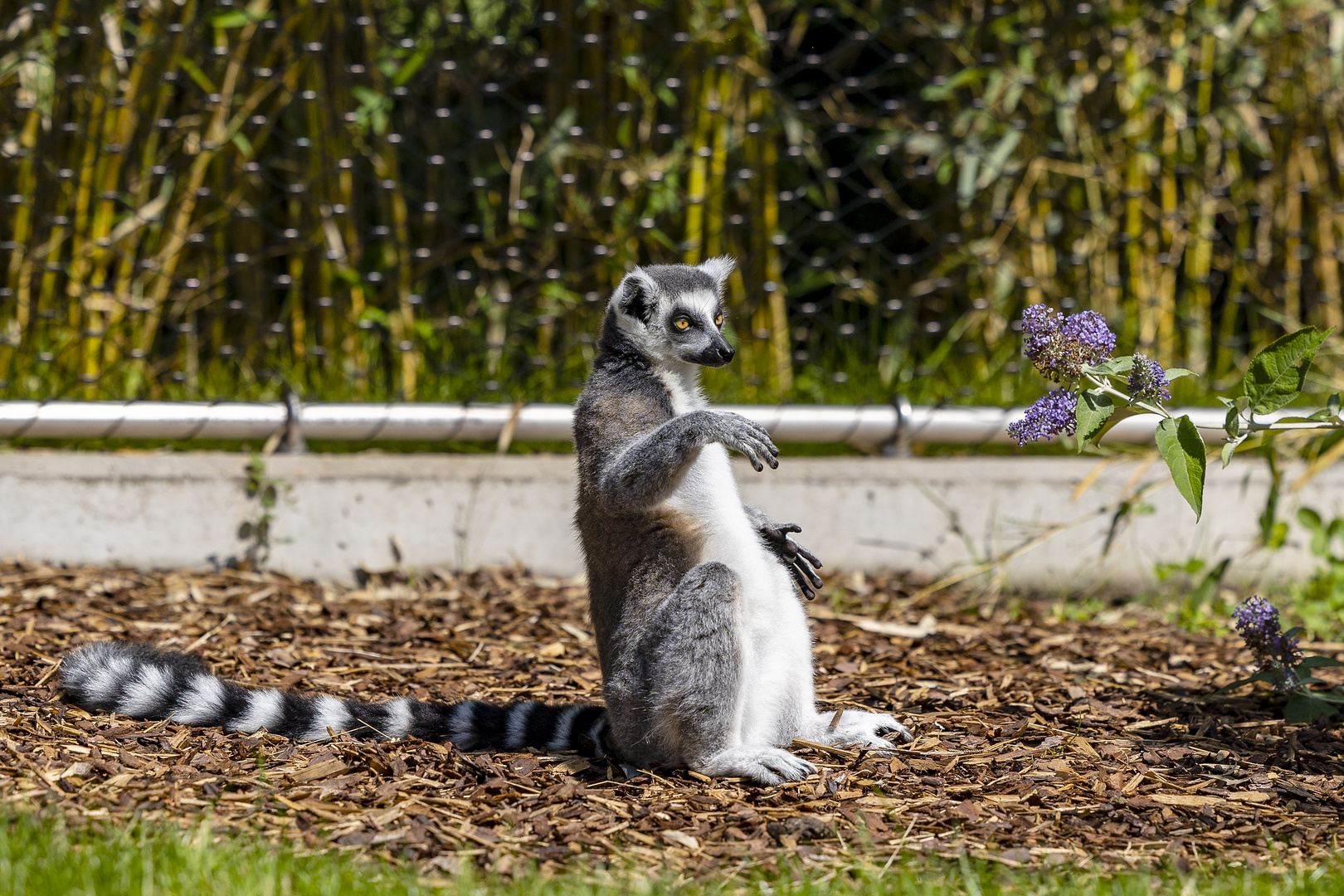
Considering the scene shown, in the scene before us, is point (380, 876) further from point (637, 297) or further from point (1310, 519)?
point (1310, 519)

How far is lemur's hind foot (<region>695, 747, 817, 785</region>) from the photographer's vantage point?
2422 millimetres

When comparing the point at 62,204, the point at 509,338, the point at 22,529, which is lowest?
the point at 22,529

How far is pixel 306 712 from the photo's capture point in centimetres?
262

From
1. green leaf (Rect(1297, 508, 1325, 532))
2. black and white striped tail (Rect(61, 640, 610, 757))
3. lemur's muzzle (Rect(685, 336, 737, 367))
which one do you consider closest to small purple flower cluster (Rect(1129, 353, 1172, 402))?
lemur's muzzle (Rect(685, 336, 737, 367))

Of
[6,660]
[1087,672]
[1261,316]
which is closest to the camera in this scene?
[6,660]

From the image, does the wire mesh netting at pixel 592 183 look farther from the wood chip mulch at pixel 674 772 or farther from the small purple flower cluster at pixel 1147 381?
the small purple flower cluster at pixel 1147 381

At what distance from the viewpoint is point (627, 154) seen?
16.9 ft

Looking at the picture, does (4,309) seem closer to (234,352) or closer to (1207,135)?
(234,352)

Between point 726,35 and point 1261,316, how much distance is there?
271 centimetres

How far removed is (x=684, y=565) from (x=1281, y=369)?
1.23 metres

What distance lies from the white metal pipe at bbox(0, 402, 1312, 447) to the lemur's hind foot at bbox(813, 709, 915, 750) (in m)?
1.42

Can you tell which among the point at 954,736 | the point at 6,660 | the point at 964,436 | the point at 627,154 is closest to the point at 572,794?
the point at 954,736

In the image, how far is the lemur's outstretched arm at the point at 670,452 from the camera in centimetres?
237

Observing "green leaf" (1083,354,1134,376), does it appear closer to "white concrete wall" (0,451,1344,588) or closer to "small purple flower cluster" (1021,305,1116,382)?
"small purple flower cluster" (1021,305,1116,382)
